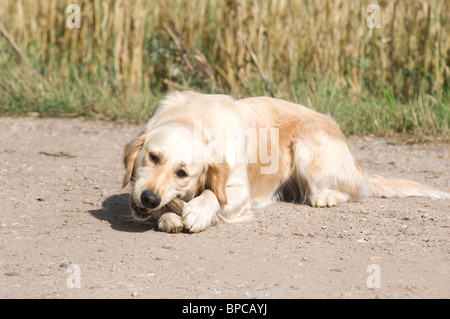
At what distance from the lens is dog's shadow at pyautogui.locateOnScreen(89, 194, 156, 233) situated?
15.2 feet

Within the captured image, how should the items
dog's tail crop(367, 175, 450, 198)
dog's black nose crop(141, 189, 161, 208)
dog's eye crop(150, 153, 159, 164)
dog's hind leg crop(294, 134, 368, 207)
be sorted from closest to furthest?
1. dog's black nose crop(141, 189, 161, 208)
2. dog's eye crop(150, 153, 159, 164)
3. dog's hind leg crop(294, 134, 368, 207)
4. dog's tail crop(367, 175, 450, 198)

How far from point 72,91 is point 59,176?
3.19 m

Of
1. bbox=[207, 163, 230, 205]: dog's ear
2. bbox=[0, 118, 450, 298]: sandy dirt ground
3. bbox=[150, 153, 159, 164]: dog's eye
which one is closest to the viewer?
bbox=[0, 118, 450, 298]: sandy dirt ground

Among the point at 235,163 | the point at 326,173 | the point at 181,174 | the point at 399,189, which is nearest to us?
the point at 181,174

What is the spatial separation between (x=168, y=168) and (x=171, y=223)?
1.28ft

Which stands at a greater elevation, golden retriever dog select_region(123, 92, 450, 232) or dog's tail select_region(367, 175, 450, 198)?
golden retriever dog select_region(123, 92, 450, 232)

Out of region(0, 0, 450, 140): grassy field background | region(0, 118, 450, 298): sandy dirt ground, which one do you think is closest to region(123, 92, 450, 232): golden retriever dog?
region(0, 118, 450, 298): sandy dirt ground

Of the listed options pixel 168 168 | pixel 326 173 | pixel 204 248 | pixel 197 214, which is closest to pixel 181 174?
pixel 168 168

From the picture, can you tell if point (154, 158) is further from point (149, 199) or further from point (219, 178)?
point (219, 178)

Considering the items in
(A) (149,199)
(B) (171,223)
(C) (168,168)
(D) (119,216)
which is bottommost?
(D) (119,216)

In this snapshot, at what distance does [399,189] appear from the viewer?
5641 mm

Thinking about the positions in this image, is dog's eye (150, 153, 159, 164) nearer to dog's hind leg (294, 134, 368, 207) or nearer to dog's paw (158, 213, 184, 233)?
dog's paw (158, 213, 184, 233)

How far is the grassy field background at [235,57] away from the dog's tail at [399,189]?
246 centimetres

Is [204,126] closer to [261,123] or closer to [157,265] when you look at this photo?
[261,123]
